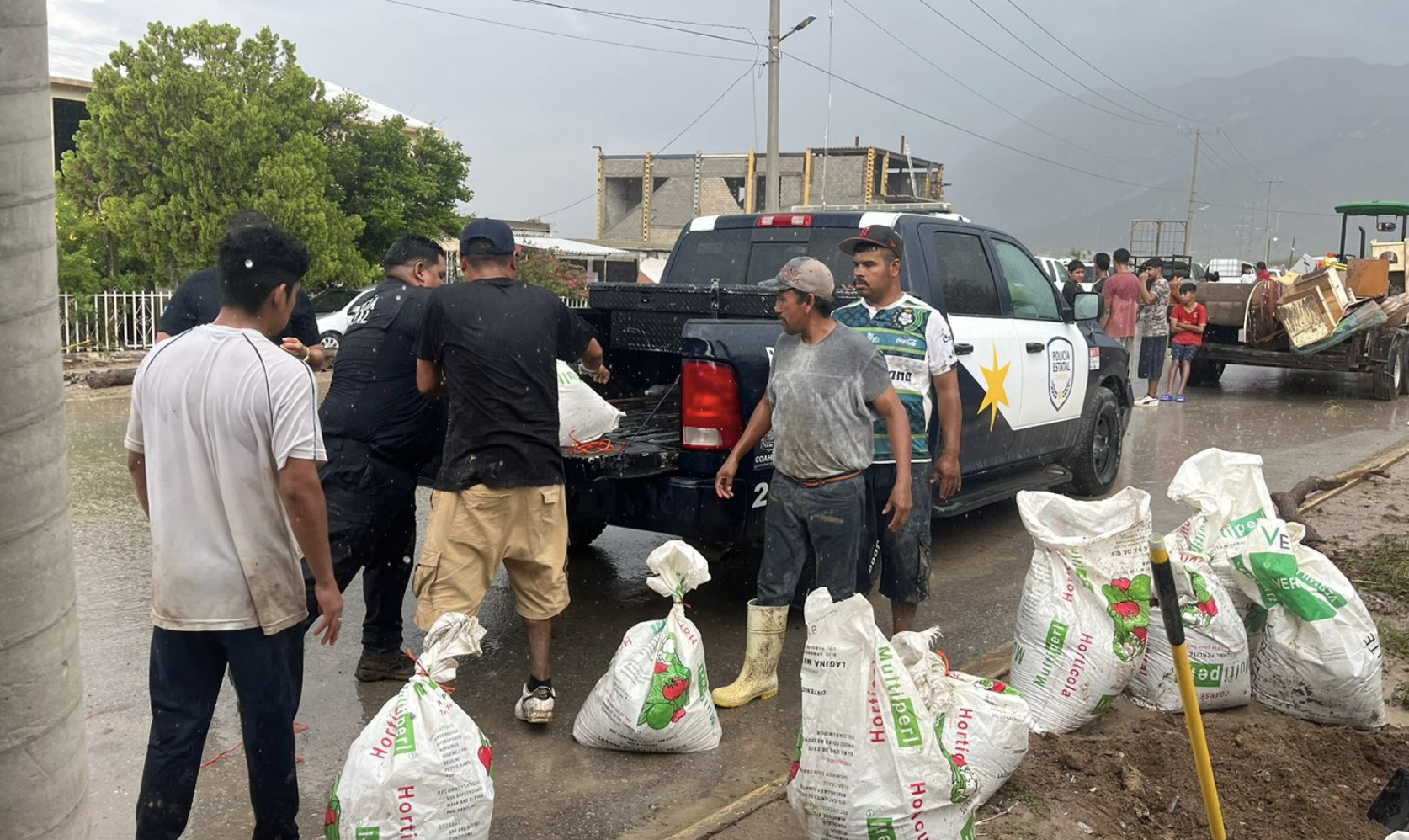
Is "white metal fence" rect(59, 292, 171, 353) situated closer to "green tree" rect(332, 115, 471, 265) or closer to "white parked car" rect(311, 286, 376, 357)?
"white parked car" rect(311, 286, 376, 357)

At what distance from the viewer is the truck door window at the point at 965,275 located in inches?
235

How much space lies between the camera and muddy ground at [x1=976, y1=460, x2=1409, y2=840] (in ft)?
10.9

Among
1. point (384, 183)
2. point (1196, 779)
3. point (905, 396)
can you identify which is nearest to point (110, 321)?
point (384, 183)

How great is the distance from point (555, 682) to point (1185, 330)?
39.0 ft

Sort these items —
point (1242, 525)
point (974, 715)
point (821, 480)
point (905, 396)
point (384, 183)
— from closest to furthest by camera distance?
point (974, 715)
point (821, 480)
point (1242, 525)
point (905, 396)
point (384, 183)

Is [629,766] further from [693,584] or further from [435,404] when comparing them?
[435,404]

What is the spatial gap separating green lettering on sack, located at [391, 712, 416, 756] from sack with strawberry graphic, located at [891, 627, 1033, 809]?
4.61 feet

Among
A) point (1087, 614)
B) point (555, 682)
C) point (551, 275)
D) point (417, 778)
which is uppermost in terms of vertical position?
point (551, 275)

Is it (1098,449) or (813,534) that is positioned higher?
(813,534)

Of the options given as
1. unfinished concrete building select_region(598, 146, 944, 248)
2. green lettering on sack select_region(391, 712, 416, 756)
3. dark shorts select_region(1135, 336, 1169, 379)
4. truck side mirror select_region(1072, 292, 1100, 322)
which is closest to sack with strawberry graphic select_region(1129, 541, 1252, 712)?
green lettering on sack select_region(391, 712, 416, 756)

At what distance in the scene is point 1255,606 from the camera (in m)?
4.25

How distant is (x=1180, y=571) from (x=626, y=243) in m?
54.7

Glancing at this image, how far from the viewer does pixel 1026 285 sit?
6.87 m

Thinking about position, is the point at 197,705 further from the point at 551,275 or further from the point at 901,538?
the point at 551,275
